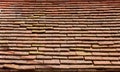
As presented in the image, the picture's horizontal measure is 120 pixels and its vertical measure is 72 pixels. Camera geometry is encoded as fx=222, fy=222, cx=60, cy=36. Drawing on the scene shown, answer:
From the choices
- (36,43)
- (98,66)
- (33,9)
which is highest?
(33,9)

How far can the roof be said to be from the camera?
3754 mm

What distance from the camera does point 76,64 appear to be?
3.74 meters

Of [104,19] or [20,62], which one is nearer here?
[20,62]

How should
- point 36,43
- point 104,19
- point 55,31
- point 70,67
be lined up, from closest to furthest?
point 70,67
point 36,43
point 55,31
point 104,19

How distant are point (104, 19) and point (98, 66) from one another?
1.38m

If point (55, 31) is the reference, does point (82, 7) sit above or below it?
above

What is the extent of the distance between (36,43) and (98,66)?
1.22 metres

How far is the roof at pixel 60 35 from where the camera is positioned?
3754 millimetres

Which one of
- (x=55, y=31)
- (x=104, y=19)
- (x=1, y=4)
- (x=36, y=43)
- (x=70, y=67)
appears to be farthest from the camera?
(x=1, y=4)

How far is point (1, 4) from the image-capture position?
5039mm

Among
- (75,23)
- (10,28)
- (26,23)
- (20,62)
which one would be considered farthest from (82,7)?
(20,62)

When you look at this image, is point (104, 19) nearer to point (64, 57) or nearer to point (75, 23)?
point (75, 23)

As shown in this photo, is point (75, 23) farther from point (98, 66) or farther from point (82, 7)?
point (98, 66)

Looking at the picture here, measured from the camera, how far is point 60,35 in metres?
4.31
